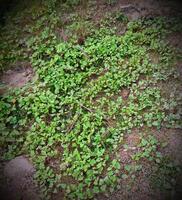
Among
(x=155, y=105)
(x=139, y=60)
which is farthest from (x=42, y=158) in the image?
(x=139, y=60)

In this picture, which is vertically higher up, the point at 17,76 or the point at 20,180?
the point at 17,76

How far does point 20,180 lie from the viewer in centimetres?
363

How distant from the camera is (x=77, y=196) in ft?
10.9

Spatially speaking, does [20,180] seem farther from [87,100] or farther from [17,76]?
[17,76]

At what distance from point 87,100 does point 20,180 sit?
4.71 ft

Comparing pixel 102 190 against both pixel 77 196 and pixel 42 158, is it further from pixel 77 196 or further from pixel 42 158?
pixel 42 158

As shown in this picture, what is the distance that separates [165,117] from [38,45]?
269 cm

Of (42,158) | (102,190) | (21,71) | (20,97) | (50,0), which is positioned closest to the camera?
(102,190)

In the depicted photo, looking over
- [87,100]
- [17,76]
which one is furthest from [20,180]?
[17,76]

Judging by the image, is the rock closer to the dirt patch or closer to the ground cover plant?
the ground cover plant

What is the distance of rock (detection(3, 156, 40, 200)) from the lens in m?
3.49

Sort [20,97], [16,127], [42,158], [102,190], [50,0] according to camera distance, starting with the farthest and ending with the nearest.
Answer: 1. [50,0]
2. [20,97]
3. [16,127]
4. [42,158]
5. [102,190]

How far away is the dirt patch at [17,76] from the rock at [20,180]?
55.3 inches

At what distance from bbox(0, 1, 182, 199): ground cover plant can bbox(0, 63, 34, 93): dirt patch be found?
0.46 feet
